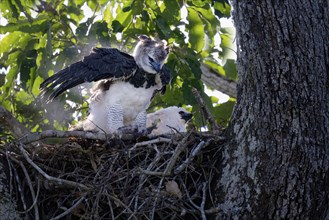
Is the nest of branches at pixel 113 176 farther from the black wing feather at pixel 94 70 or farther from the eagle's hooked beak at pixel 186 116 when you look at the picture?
the eagle's hooked beak at pixel 186 116

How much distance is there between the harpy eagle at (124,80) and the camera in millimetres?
5863

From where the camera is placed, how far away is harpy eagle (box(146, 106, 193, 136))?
657 centimetres

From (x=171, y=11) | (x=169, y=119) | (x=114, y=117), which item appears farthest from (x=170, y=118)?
(x=171, y=11)

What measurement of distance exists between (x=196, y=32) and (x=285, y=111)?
207cm

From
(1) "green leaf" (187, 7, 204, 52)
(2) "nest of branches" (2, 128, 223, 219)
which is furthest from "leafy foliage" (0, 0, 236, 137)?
(2) "nest of branches" (2, 128, 223, 219)

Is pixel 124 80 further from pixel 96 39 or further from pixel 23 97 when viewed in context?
pixel 23 97

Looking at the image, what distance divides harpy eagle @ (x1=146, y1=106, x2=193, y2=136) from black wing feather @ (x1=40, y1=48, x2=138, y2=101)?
2.35 feet

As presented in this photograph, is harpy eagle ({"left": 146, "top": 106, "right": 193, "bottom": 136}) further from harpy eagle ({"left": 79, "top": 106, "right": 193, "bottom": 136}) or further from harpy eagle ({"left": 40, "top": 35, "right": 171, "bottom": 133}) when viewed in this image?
harpy eagle ({"left": 40, "top": 35, "right": 171, "bottom": 133})

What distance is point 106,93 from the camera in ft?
20.1

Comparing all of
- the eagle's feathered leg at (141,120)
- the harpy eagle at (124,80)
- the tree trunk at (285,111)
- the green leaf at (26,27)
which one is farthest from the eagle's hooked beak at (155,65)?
the tree trunk at (285,111)

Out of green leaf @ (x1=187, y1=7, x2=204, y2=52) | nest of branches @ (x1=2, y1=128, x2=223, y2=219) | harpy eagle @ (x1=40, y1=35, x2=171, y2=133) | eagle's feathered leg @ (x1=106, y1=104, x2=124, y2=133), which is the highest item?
green leaf @ (x1=187, y1=7, x2=204, y2=52)

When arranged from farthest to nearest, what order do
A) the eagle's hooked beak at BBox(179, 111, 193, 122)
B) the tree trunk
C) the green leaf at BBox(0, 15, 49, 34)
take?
the eagle's hooked beak at BBox(179, 111, 193, 122) < the green leaf at BBox(0, 15, 49, 34) < the tree trunk

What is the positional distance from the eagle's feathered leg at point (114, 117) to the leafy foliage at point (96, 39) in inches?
19.0

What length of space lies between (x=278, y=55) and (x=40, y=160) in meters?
1.65
